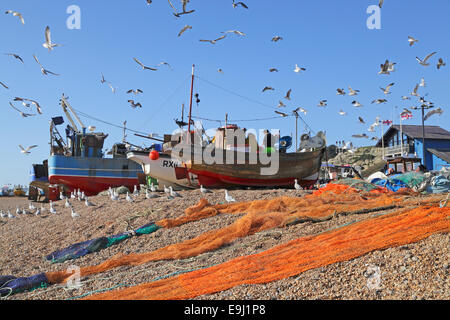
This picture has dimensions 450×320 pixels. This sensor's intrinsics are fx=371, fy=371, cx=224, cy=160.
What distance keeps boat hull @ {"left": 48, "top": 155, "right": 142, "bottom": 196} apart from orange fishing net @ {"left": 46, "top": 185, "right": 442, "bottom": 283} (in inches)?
630

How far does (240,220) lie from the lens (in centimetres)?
707

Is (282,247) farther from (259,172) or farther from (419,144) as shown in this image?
(419,144)

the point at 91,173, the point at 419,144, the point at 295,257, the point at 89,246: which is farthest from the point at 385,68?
the point at 419,144

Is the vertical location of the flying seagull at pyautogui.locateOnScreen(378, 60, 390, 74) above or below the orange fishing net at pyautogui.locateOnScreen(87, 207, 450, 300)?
above

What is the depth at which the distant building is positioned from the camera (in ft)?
119

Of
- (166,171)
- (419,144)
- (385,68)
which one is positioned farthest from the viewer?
(419,144)

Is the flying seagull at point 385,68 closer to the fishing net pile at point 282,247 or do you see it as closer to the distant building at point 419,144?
the fishing net pile at point 282,247

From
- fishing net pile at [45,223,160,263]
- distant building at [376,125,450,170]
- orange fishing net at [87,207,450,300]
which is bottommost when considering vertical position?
fishing net pile at [45,223,160,263]

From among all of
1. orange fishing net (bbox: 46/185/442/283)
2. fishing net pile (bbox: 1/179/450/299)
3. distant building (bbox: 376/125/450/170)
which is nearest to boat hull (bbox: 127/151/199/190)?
orange fishing net (bbox: 46/185/442/283)

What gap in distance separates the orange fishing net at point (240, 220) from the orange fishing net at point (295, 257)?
1.17 meters

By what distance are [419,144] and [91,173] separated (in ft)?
103

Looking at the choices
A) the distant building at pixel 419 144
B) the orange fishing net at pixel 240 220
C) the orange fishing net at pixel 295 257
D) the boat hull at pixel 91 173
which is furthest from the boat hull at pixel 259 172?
the distant building at pixel 419 144

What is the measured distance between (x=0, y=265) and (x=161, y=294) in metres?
4.87

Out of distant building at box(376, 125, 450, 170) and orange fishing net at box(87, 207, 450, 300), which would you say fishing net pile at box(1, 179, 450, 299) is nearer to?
orange fishing net at box(87, 207, 450, 300)
